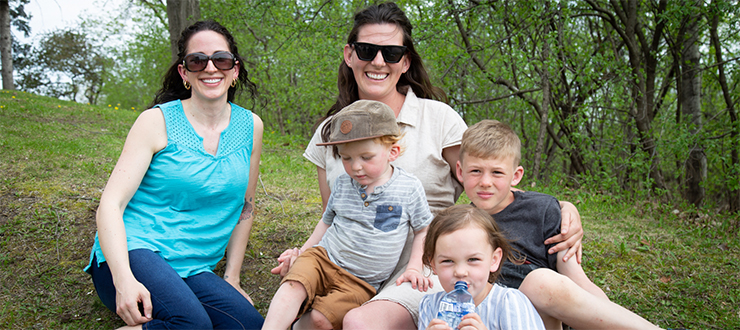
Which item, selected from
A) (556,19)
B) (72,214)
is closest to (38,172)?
(72,214)

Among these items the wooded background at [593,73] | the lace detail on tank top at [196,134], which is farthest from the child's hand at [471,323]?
the wooded background at [593,73]

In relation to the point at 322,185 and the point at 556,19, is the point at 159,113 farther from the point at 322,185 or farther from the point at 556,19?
the point at 556,19

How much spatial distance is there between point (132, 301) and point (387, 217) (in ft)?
4.21

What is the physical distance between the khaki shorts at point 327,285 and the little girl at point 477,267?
1.44 ft

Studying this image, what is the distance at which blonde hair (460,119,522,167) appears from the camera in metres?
2.24

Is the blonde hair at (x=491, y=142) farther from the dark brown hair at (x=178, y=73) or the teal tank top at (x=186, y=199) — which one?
the dark brown hair at (x=178, y=73)

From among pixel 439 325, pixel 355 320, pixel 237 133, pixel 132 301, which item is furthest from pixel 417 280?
pixel 237 133

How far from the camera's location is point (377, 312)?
205 cm

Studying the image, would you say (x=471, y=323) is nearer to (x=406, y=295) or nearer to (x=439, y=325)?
(x=439, y=325)

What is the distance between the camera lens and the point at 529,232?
2.21 meters

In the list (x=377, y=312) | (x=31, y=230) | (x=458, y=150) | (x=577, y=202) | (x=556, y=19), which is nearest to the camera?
(x=377, y=312)

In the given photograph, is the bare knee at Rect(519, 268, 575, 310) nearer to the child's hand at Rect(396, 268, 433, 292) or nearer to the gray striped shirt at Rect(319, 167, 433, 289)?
the child's hand at Rect(396, 268, 433, 292)

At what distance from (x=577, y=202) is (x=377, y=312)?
4.84 metres

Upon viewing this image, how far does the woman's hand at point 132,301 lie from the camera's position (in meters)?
2.23
